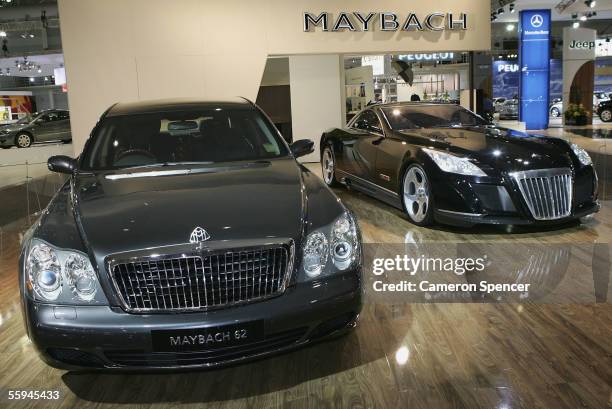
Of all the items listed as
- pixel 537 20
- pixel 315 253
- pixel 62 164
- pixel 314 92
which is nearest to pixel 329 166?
pixel 314 92

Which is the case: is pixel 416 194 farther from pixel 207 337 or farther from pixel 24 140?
pixel 24 140

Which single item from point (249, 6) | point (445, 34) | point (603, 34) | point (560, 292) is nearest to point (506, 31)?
point (603, 34)

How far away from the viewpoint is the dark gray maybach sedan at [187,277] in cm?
214

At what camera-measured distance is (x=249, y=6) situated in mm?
8594

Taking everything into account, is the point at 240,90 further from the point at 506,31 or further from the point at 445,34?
the point at 506,31

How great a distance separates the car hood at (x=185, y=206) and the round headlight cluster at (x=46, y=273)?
0.15m

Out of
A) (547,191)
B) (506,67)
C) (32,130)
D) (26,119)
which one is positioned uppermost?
(506,67)

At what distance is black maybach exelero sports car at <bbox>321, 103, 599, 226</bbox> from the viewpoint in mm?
4574

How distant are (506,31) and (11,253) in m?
29.6

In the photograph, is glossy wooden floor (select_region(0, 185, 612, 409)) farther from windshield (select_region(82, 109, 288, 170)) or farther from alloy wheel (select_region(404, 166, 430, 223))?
alloy wheel (select_region(404, 166, 430, 223))

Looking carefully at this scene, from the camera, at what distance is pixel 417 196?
525cm

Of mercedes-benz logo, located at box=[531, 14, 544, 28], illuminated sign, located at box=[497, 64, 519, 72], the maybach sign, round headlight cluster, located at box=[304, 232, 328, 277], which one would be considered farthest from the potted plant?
round headlight cluster, located at box=[304, 232, 328, 277]

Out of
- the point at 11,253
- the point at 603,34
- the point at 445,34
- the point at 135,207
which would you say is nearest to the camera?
the point at 135,207

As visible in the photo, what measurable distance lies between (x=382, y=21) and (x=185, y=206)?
294 inches
